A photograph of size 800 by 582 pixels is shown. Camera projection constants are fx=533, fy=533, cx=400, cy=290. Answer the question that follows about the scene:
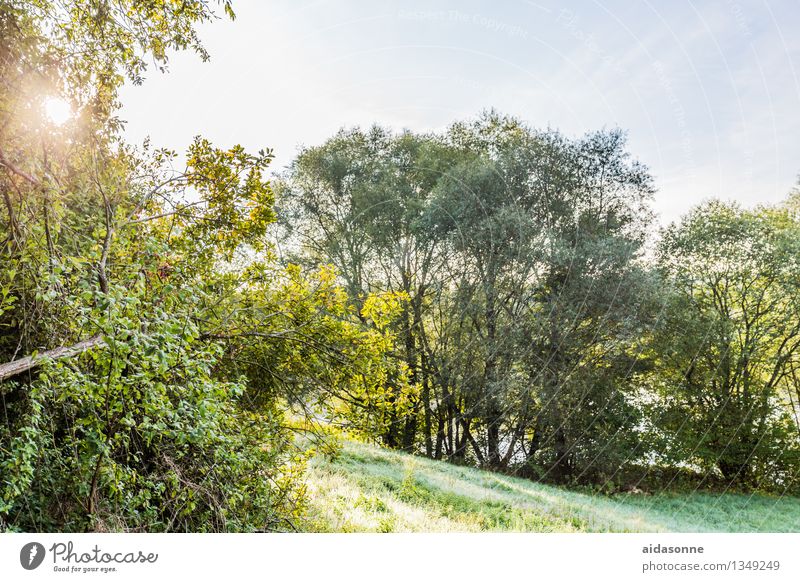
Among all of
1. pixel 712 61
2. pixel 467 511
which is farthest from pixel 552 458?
pixel 712 61

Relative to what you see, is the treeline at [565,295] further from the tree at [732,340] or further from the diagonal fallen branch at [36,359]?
the diagonal fallen branch at [36,359]

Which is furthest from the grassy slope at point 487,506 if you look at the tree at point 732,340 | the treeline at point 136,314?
the treeline at point 136,314

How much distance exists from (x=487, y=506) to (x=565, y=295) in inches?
117

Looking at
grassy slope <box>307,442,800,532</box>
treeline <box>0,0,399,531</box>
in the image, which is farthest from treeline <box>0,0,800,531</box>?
grassy slope <box>307,442,800,532</box>

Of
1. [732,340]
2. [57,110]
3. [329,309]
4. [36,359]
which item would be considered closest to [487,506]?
[329,309]

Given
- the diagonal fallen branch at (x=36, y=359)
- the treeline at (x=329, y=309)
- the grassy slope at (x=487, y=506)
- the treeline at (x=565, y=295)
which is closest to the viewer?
the diagonal fallen branch at (x=36, y=359)

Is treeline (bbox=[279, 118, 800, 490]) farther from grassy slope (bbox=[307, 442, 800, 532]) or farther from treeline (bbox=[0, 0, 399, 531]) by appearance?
treeline (bbox=[0, 0, 399, 531])
